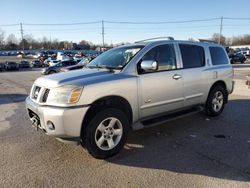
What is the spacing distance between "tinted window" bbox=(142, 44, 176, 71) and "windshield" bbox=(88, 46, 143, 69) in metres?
0.25

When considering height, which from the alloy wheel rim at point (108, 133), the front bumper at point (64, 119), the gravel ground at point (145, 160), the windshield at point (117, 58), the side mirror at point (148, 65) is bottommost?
the gravel ground at point (145, 160)

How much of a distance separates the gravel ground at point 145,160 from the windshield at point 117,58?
1499 millimetres

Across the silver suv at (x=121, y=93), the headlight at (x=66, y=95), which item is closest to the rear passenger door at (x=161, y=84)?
the silver suv at (x=121, y=93)

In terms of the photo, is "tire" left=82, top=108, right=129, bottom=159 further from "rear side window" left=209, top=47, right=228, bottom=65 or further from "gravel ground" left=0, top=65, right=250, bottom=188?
"rear side window" left=209, top=47, right=228, bottom=65

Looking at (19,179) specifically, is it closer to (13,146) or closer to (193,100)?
(13,146)

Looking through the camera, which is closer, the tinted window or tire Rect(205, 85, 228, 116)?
the tinted window

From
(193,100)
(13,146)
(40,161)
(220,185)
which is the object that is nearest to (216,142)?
(193,100)

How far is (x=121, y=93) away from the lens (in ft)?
14.1

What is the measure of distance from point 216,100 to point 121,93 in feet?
10.8

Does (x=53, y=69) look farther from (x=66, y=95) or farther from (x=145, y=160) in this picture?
(x=145, y=160)

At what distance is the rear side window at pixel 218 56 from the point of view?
6.38 metres

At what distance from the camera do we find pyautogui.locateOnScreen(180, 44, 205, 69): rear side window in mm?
5488

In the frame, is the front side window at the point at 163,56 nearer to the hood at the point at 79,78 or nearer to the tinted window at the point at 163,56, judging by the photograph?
the tinted window at the point at 163,56

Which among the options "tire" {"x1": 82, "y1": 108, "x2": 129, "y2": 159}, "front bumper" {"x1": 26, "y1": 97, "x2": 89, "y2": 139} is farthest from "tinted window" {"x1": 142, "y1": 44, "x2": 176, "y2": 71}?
"front bumper" {"x1": 26, "y1": 97, "x2": 89, "y2": 139}
